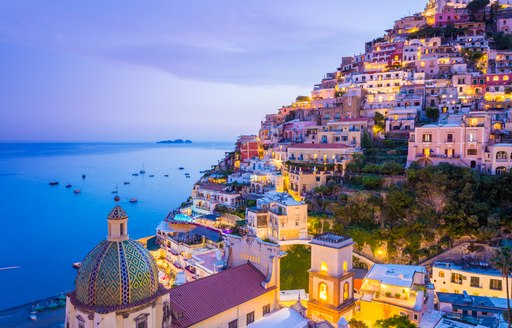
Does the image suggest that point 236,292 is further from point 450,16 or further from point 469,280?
point 450,16

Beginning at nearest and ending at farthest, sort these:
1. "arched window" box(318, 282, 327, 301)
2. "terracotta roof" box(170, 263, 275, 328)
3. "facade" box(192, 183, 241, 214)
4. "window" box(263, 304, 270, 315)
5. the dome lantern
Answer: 1. the dome lantern
2. "terracotta roof" box(170, 263, 275, 328)
3. "window" box(263, 304, 270, 315)
4. "arched window" box(318, 282, 327, 301)
5. "facade" box(192, 183, 241, 214)

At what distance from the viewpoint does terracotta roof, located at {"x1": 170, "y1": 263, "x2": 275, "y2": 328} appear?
16750 millimetres

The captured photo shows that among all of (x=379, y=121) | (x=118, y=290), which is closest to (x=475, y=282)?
(x=118, y=290)

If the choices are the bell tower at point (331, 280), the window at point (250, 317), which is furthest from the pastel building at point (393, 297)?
the window at point (250, 317)

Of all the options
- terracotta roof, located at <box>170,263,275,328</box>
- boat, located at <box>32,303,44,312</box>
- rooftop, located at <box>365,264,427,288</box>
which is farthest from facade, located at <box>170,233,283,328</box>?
boat, located at <box>32,303,44,312</box>

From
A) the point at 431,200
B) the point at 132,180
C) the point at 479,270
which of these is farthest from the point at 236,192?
the point at 132,180

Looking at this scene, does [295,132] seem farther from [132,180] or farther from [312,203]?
[132,180]

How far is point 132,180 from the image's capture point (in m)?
132

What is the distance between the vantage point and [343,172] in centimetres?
4522

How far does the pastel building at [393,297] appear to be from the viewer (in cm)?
2336

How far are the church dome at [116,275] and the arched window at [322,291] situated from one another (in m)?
11.8

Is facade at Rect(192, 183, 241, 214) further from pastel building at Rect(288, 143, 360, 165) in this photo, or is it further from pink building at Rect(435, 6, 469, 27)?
pink building at Rect(435, 6, 469, 27)

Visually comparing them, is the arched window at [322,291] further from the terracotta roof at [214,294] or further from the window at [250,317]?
the window at [250,317]

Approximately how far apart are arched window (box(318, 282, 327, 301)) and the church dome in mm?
11836
